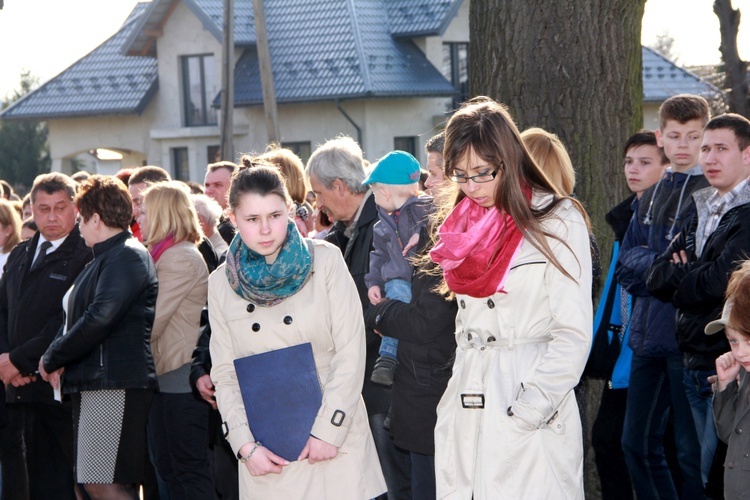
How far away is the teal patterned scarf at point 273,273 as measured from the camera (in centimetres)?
443

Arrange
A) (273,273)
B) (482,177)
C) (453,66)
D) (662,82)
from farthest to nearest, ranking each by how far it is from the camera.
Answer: (662,82)
(453,66)
(273,273)
(482,177)

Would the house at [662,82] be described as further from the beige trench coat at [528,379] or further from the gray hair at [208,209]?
the beige trench coat at [528,379]

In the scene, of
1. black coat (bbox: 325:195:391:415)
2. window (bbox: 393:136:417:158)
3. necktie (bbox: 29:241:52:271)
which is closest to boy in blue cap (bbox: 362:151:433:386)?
black coat (bbox: 325:195:391:415)

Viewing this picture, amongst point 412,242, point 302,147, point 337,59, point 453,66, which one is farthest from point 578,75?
point 453,66

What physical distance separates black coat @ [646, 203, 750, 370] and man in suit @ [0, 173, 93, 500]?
3849 millimetres

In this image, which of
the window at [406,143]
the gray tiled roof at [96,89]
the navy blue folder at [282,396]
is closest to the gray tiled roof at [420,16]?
the window at [406,143]

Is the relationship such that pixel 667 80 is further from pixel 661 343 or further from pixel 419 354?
pixel 419 354

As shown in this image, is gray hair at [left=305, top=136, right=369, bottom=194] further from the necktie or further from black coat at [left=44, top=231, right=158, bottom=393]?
the necktie

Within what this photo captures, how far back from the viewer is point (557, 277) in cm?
384

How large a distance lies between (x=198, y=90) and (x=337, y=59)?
232 inches

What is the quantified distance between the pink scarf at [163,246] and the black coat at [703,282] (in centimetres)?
298

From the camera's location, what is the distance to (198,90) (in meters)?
33.6

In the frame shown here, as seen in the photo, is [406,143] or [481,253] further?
[406,143]

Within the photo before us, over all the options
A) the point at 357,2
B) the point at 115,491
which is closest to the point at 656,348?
the point at 115,491
